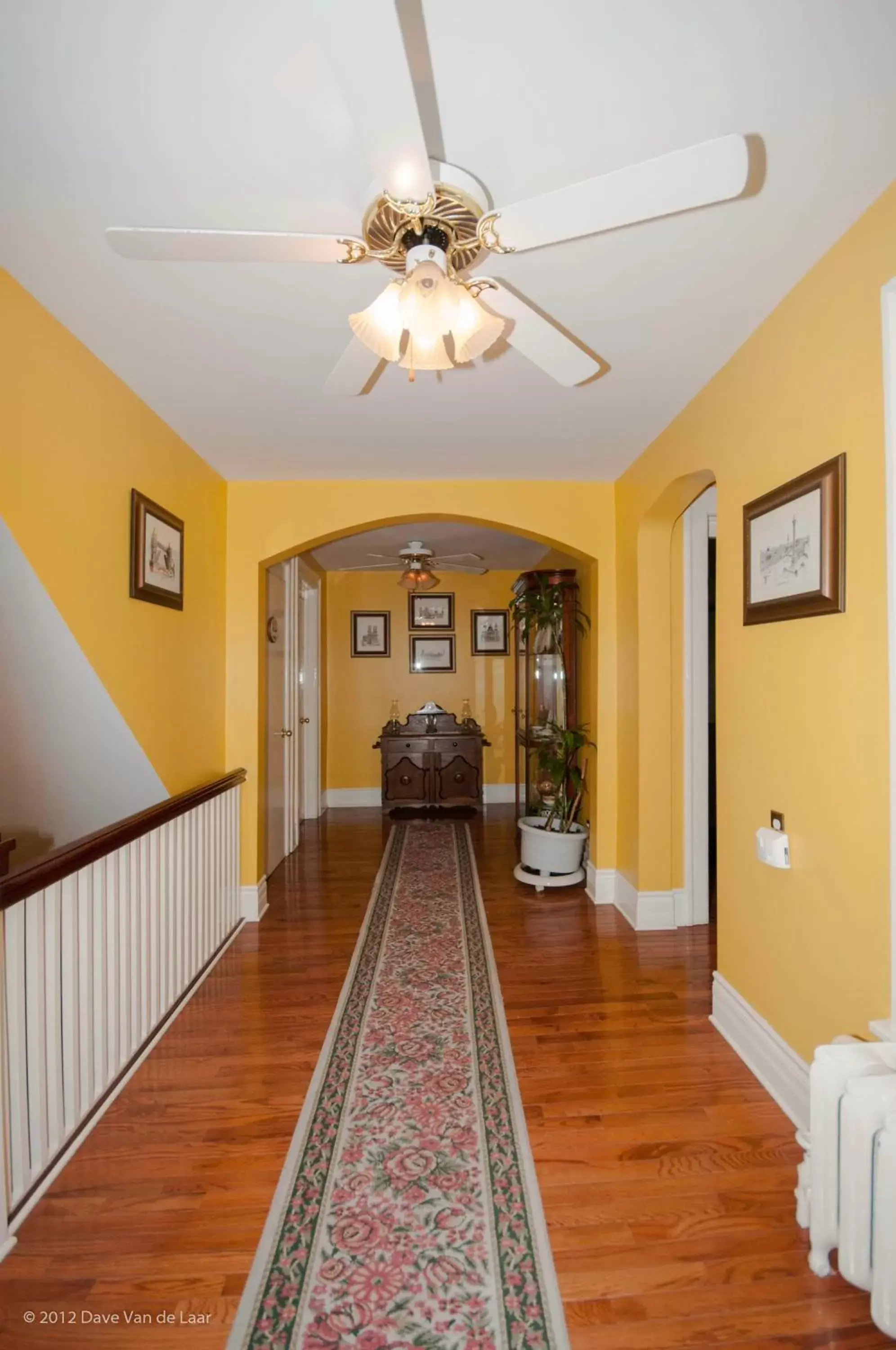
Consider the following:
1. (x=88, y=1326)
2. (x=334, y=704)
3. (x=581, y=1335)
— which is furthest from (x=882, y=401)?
(x=334, y=704)

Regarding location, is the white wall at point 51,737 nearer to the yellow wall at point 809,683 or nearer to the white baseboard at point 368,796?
the yellow wall at point 809,683

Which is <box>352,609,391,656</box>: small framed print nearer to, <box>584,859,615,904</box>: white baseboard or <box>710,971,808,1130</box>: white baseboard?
<box>584,859,615,904</box>: white baseboard

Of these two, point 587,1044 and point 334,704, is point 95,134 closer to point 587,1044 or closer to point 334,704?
point 587,1044

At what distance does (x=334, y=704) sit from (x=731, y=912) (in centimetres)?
465

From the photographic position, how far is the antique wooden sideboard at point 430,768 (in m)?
5.82

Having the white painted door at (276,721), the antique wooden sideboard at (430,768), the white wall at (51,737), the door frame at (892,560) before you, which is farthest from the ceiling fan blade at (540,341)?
the antique wooden sideboard at (430,768)

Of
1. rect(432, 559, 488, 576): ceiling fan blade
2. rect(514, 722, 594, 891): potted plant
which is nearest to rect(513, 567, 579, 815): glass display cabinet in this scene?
rect(514, 722, 594, 891): potted plant

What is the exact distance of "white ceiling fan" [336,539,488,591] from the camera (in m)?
4.84

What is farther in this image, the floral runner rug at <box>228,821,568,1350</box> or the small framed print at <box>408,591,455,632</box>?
the small framed print at <box>408,591,455,632</box>

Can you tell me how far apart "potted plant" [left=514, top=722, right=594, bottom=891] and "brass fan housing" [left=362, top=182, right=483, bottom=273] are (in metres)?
2.86

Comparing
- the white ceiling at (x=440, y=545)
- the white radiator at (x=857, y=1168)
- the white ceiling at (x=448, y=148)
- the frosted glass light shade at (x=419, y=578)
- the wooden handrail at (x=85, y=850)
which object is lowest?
the white radiator at (x=857, y=1168)

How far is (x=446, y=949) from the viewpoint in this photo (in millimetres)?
3023

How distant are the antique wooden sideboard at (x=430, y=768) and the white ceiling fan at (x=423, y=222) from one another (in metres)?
4.50

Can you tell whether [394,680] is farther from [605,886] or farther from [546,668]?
[605,886]
